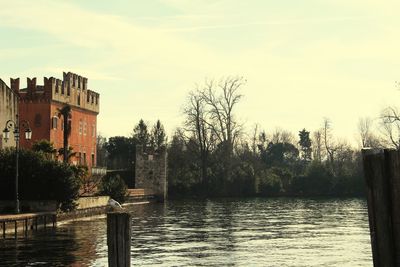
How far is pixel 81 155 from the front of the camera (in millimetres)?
65062

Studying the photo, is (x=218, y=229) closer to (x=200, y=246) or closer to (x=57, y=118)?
(x=200, y=246)

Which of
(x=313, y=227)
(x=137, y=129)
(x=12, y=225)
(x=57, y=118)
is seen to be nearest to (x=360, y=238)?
A: (x=313, y=227)

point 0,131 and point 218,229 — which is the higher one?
point 0,131

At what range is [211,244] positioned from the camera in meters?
27.5

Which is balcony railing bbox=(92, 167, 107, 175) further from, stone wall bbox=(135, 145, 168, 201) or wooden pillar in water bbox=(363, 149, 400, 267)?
wooden pillar in water bbox=(363, 149, 400, 267)

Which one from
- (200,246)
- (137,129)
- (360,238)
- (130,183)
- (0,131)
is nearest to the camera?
(200,246)

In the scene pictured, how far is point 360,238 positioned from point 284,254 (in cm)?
722

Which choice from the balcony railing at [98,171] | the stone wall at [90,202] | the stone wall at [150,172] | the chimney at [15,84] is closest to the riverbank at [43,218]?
the stone wall at [90,202]

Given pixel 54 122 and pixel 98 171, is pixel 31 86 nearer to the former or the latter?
pixel 54 122

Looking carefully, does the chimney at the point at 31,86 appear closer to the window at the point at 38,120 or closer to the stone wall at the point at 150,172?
the window at the point at 38,120

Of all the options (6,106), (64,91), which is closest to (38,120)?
(64,91)

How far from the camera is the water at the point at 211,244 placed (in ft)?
71.4

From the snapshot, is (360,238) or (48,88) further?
(48,88)

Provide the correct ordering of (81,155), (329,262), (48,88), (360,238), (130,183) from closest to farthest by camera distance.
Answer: (329,262) < (360,238) < (48,88) < (81,155) < (130,183)
